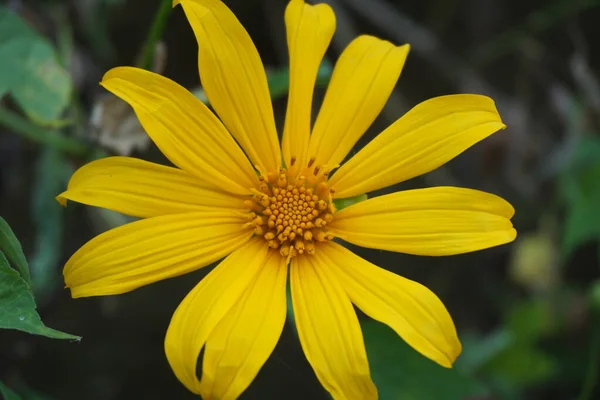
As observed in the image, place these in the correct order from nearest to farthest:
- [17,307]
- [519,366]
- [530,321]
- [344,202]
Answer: [17,307] < [344,202] < [519,366] < [530,321]

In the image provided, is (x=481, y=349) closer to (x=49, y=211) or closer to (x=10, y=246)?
(x=49, y=211)

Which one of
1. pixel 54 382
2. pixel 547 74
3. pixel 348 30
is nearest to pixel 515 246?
pixel 547 74

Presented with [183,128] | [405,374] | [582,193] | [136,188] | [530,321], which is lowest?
[405,374]

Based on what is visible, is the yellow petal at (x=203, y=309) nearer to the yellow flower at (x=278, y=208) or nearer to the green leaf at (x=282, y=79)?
the yellow flower at (x=278, y=208)

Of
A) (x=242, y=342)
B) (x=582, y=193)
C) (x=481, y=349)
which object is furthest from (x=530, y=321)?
(x=242, y=342)

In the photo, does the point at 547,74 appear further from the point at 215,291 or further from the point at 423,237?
the point at 215,291

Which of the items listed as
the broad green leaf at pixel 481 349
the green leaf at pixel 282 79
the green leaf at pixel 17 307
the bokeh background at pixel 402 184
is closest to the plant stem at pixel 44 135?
the bokeh background at pixel 402 184

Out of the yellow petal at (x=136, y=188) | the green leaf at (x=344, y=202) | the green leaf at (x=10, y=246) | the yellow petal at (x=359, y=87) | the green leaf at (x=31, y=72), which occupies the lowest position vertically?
the green leaf at (x=10, y=246)
